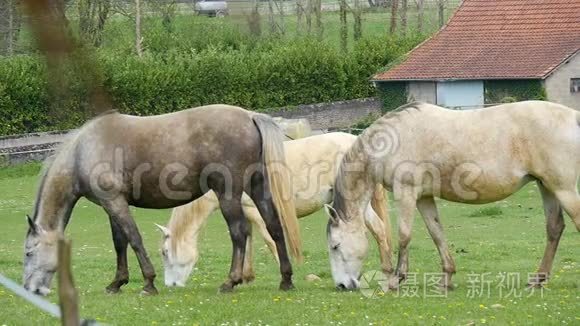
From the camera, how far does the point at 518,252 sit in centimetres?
1377

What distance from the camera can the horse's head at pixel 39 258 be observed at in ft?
31.8

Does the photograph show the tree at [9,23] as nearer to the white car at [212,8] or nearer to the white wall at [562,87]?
the white car at [212,8]

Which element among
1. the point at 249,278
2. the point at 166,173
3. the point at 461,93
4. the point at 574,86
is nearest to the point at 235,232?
the point at 166,173

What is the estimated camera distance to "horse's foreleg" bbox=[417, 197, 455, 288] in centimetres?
980

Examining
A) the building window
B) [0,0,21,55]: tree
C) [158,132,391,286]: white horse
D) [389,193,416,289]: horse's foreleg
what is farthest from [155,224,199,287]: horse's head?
the building window

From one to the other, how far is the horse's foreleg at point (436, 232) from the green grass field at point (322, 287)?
0.24m

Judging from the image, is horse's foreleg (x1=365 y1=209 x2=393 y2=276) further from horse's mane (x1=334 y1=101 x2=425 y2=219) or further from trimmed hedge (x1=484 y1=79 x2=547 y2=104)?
trimmed hedge (x1=484 y1=79 x2=547 y2=104)

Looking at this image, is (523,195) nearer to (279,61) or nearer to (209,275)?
(209,275)

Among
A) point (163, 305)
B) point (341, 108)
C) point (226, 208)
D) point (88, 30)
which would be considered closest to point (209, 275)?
point (226, 208)

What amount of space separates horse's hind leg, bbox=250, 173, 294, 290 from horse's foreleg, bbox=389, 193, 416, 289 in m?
0.98

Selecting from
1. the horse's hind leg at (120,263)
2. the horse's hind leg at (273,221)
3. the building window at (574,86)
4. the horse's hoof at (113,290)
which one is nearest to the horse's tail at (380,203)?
the horse's hind leg at (273,221)

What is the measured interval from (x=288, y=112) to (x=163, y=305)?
29696 mm

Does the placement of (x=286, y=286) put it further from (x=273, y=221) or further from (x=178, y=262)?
(x=178, y=262)

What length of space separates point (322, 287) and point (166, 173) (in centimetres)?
206
